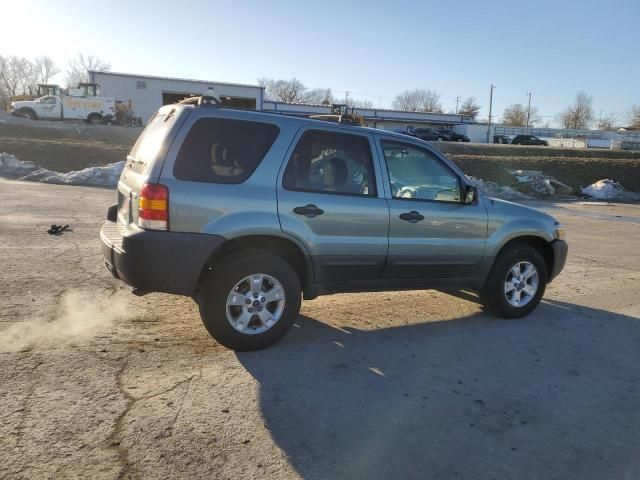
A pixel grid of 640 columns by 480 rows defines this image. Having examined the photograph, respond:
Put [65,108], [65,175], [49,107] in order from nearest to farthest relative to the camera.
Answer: [65,175] < [49,107] < [65,108]

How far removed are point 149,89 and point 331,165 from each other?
181 ft

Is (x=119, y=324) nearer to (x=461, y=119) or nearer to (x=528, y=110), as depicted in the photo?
(x=461, y=119)

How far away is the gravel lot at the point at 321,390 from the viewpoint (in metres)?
3.00

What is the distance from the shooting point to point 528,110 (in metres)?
125

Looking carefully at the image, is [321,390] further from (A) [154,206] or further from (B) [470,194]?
(B) [470,194]

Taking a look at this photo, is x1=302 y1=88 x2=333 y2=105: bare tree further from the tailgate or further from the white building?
the tailgate

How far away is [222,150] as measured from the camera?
4246 millimetres

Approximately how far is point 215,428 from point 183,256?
54.2 inches

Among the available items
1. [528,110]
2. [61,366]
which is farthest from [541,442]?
[528,110]

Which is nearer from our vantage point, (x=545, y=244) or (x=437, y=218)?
(x=437, y=218)

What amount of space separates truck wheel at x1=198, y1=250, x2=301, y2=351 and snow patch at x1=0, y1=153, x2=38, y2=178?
1587 cm

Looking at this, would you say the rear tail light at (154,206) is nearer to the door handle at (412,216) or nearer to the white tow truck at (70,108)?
the door handle at (412,216)

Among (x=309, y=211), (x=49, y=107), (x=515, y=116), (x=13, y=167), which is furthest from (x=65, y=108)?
(x=515, y=116)

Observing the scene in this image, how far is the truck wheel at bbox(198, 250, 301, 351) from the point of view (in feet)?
13.9
